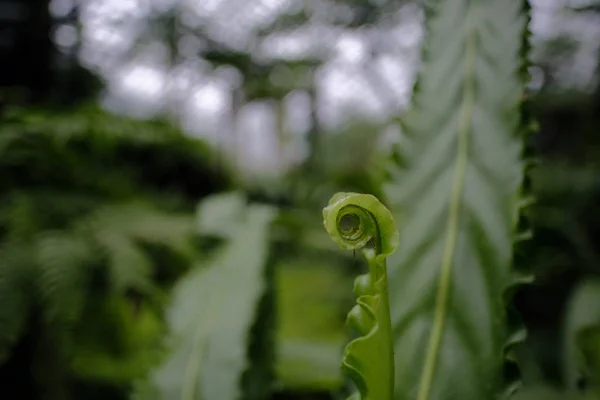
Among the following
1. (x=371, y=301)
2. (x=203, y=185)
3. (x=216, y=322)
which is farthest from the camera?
(x=203, y=185)

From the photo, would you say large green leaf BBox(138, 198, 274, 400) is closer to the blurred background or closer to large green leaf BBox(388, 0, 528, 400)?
the blurred background

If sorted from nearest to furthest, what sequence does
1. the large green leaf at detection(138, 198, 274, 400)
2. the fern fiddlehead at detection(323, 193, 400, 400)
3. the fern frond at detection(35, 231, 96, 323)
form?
1. the fern fiddlehead at detection(323, 193, 400, 400)
2. the large green leaf at detection(138, 198, 274, 400)
3. the fern frond at detection(35, 231, 96, 323)

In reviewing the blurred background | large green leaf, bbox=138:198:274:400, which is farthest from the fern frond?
large green leaf, bbox=138:198:274:400

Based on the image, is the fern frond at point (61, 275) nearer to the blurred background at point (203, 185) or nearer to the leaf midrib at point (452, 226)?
the blurred background at point (203, 185)

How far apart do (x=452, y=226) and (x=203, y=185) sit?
0.71m

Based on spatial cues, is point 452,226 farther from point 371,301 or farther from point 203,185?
point 203,185

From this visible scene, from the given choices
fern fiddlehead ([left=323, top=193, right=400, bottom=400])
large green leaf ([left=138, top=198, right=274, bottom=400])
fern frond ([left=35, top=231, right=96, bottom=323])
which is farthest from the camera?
fern frond ([left=35, top=231, right=96, bottom=323])

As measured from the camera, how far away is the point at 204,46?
1373mm

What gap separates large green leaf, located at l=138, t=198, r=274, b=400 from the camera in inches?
13.1

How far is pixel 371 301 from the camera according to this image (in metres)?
0.18

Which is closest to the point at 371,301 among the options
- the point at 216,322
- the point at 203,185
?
the point at 216,322

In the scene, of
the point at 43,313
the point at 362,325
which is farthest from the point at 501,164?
the point at 43,313

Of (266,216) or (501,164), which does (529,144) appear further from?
(266,216)

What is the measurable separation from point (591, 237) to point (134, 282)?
0.96 meters
